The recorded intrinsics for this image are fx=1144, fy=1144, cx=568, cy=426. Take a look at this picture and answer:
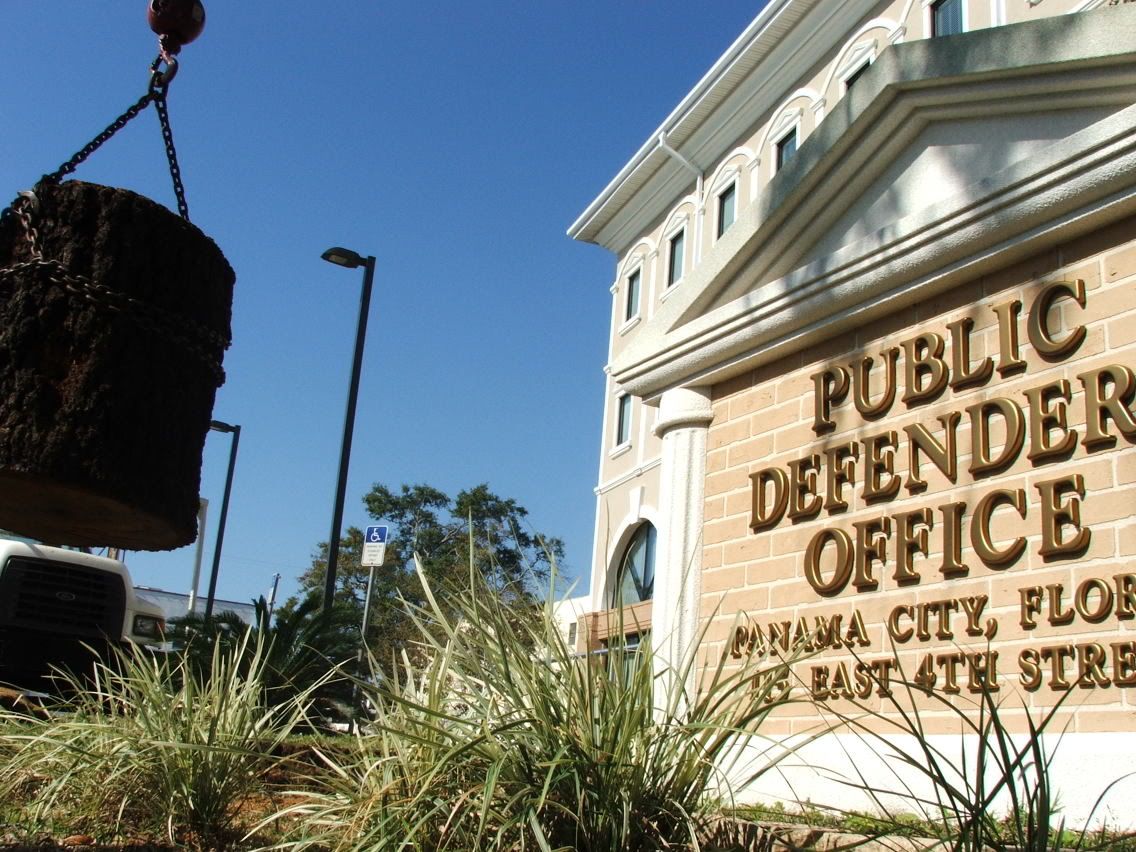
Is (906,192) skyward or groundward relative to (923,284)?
skyward

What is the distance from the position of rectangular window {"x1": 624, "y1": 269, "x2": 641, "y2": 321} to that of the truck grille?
21002 mm

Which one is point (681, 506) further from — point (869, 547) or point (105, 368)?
point (105, 368)

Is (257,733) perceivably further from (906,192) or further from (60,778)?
(906,192)

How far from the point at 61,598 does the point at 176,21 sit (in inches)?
336

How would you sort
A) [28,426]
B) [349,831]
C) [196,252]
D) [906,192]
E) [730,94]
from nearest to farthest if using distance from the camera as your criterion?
[28,426] < [349,831] < [196,252] < [906,192] < [730,94]

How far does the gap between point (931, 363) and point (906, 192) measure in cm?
92

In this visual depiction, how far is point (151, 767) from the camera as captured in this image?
4.64 metres

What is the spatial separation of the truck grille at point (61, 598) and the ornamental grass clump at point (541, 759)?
8.10 meters

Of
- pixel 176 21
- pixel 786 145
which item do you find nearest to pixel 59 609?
pixel 176 21

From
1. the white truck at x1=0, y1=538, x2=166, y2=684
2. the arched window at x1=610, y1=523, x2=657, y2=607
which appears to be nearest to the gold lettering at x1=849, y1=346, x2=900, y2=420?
the white truck at x1=0, y1=538, x2=166, y2=684

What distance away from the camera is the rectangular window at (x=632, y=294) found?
31391 mm

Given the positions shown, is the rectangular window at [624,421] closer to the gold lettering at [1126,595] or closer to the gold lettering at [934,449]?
the gold lettering at [934,449]

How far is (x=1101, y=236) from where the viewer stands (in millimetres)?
4613

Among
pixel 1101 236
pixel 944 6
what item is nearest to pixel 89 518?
pixel 1101 236
